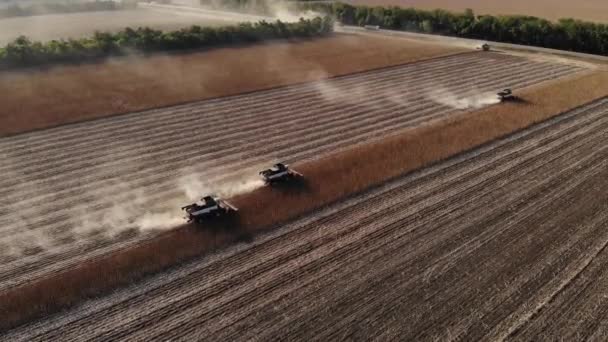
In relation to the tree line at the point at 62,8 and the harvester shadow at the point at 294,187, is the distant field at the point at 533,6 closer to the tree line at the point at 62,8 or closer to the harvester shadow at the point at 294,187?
the tree line at the point at 62,8

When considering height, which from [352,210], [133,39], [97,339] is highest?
[133,39]

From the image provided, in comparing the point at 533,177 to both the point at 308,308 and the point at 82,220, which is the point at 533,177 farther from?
the point at 82,220

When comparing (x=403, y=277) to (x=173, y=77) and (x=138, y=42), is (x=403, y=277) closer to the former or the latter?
(x=173, y=77)

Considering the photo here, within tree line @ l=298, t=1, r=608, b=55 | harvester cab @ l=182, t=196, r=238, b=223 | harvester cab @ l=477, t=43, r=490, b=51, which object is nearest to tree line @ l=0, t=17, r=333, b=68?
tree line @ l=298, t=1, r=608, b=55

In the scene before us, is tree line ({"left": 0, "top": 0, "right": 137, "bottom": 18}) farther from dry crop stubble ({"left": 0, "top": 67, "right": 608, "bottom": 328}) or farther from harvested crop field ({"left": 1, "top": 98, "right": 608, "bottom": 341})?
harvested crop field ({"left": 1, "top": 98, "right": 608, "bottom": 341})

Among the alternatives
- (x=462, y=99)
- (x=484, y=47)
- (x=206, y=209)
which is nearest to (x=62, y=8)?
(x=484, y=47)

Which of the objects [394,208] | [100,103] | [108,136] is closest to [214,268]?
[394,208]
